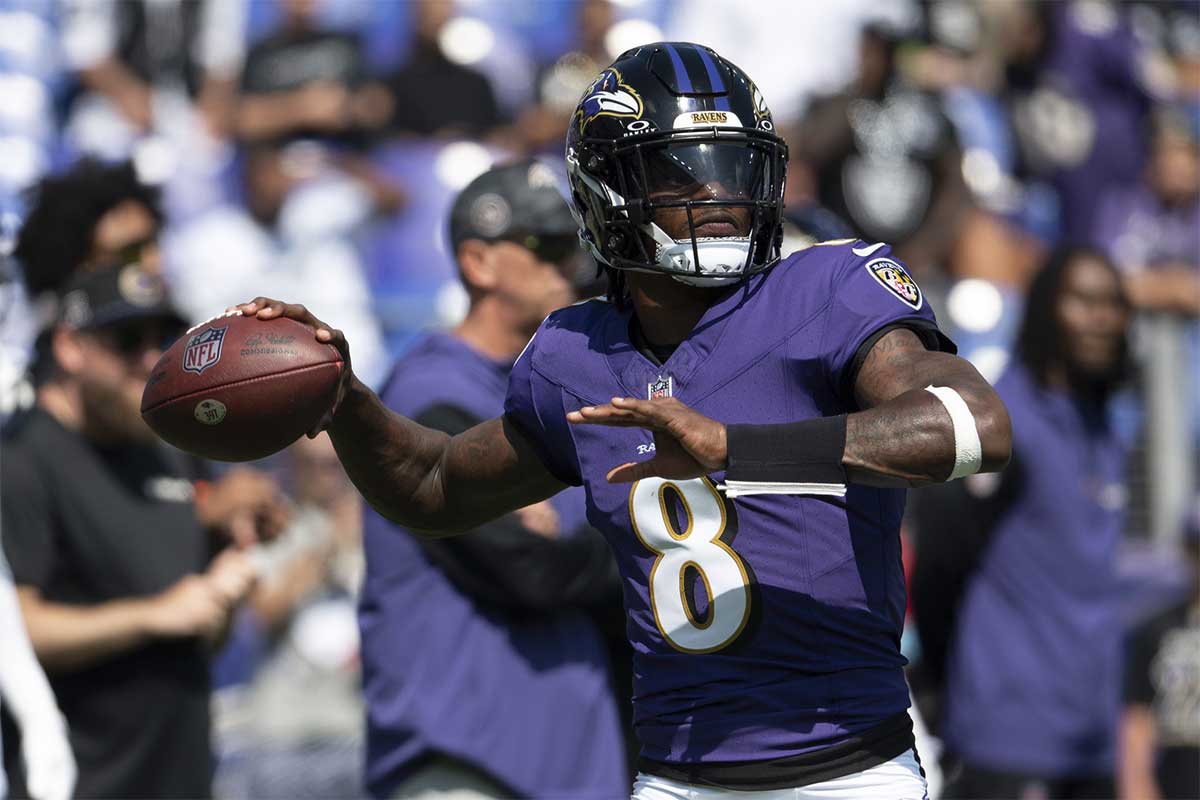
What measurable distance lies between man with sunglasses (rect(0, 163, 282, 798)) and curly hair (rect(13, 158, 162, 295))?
357mm

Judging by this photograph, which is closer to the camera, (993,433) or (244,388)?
(993,433)

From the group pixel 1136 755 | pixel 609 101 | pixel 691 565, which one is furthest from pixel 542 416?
pixel 1136 755

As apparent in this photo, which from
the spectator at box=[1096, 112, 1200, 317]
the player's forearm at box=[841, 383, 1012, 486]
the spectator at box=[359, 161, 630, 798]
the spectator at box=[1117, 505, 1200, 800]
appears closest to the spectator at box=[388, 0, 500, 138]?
the spectator at box=[1096, 112, 1200, 317]

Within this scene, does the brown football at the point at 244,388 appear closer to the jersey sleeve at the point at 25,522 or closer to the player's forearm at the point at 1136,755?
the jersey sleeve at the point at 25,522

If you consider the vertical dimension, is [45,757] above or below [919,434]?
below

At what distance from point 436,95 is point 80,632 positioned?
17.3 ft

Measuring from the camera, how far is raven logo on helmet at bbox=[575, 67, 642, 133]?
9.44ft

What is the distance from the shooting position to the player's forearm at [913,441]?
2428 mm

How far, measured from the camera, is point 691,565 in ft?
9.05

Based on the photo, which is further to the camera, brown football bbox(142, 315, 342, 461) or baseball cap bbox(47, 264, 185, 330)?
baseball cap bbox(47, 264, 185, 330)

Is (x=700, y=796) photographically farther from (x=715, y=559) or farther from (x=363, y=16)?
(x=363, y=16)

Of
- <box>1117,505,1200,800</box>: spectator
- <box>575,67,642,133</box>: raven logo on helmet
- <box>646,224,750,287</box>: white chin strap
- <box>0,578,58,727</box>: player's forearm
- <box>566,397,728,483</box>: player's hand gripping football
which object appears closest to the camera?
<box>566,397,728,483</box>: player's hand gripping football

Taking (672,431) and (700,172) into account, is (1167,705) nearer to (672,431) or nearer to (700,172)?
(700,172)

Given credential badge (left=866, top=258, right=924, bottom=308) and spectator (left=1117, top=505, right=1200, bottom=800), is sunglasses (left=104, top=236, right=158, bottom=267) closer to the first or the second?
credential badge (left=866, top=258, right=924, bottom=308)
